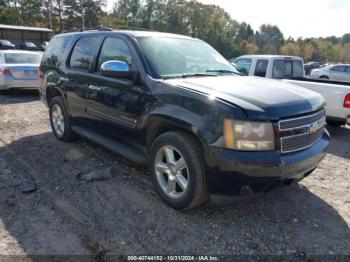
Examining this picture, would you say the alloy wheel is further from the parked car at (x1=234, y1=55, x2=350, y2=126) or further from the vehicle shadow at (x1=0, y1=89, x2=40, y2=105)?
the vehicle shadow at (x1=0, y1=89, x2=40, y2=105)

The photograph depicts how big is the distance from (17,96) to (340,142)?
9432 mm

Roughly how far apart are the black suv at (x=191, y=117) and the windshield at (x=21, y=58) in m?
6.78

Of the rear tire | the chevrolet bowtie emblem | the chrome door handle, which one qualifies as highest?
the chrome door handle

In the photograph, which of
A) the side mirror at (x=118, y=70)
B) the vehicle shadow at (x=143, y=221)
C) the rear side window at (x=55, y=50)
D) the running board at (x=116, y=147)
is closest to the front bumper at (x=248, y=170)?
the vehicle shadow at (x=143, y=221)

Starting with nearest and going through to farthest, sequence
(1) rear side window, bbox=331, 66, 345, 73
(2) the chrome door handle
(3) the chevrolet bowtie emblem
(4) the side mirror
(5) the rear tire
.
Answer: (3) the chevrolet bowtie emblem
(4) the side mirror
(2) the chrome door handle
(5) the rear tire
(1) rear side window, bbox=331, 66, 345, 73

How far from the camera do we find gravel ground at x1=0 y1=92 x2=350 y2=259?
2836mm

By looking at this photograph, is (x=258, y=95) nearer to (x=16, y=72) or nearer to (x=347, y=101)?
(x=347, y=101)

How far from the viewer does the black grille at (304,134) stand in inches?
114

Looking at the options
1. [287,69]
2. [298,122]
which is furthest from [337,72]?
[298,122]

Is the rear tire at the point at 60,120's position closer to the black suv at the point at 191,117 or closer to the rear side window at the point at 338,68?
the black suv at the point at 191,117

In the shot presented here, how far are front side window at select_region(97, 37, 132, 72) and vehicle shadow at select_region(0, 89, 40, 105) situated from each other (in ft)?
20.3

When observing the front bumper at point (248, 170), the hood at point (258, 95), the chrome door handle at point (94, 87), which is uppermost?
the hood at point (258, 95)

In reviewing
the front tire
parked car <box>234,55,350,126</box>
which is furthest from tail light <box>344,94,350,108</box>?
the front tire

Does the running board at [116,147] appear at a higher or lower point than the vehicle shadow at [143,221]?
higher
